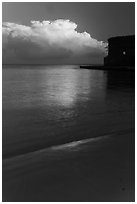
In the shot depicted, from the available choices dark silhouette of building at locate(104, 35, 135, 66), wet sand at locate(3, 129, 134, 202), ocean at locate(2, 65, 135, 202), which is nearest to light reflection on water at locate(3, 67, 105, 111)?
ocean at locate(2, 65, 135, 202)

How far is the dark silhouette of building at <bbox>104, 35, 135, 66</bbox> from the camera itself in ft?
169

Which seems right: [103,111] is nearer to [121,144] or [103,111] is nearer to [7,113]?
[7,113]

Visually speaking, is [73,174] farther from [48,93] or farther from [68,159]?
[48,93]

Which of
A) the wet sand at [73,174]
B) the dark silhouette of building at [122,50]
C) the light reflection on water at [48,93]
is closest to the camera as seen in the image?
the wet sand at [73,174]

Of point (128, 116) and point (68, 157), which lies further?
point (128, 116)

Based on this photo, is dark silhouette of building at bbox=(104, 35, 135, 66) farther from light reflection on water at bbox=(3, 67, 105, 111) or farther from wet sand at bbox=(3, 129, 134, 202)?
wet sand at bbox=(3, 129, 134, 202)

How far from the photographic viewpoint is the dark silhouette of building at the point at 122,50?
51531 mm

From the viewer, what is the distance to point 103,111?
9.38 meters

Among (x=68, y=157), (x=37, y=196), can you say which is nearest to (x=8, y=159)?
(x=68, y=157)

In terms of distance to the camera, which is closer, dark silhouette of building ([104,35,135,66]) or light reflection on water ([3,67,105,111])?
light reflection on water ([3,67,105,111])

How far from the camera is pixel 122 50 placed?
53062 mm

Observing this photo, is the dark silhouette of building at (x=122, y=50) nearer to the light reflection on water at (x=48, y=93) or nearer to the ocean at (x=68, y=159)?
the light reflection on water at (x=48, y=93)

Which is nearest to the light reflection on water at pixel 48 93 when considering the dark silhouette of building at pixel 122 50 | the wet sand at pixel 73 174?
the wet sand at pixel 73 174

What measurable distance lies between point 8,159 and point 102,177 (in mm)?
1799
